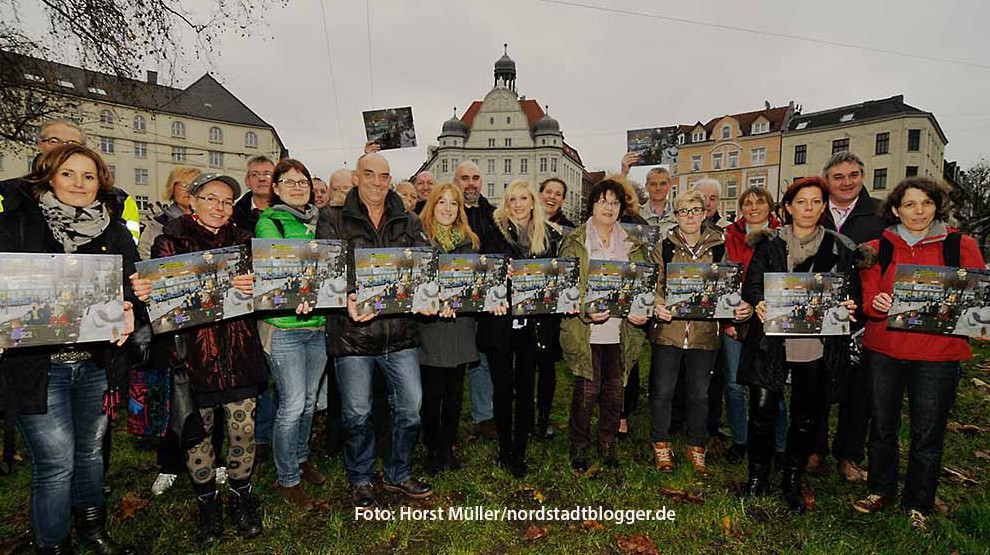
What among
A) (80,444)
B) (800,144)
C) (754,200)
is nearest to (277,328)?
(80,444)

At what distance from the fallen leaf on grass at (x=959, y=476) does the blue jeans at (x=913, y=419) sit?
1.25 metres

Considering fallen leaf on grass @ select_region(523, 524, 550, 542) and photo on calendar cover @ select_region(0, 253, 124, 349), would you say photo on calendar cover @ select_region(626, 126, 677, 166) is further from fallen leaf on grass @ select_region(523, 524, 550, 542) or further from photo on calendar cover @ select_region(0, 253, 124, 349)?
photo on calendar cover @ select_region(0, 253, 124, 349)

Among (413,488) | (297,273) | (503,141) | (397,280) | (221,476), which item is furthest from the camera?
(503,141)

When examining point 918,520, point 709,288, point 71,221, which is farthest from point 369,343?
point 918,520

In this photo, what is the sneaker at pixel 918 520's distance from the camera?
3708 mm

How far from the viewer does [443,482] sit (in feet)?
14.6

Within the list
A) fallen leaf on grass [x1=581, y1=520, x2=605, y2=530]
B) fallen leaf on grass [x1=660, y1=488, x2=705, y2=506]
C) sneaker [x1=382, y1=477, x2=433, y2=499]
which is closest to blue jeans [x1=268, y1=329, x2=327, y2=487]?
sneaker [x1=382, y1=477, x2=433, y2=499]

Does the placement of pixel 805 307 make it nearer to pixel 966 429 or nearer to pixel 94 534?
pixel 966 429

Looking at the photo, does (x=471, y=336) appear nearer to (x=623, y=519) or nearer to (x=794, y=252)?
(x=623, y=519)

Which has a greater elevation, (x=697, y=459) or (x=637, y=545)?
(x=697, y=459)

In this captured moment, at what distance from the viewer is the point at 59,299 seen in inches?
107

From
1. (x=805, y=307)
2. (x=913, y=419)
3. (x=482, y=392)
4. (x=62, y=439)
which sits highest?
(x=805, y=307)

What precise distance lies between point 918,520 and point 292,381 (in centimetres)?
498

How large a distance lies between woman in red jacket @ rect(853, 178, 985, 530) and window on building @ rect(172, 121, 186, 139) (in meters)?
66.7
